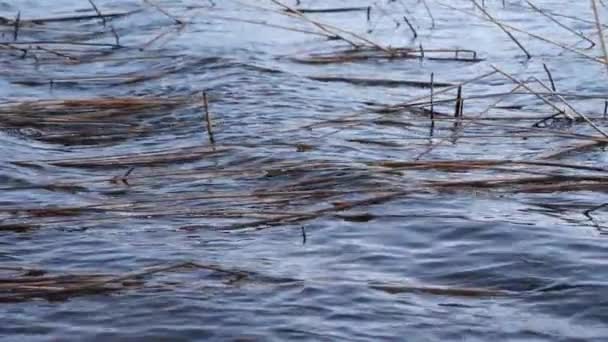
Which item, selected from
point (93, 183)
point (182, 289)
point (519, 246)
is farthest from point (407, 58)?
point (182, 289)

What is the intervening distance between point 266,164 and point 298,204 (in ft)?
2.22

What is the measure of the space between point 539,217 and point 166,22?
6.19m

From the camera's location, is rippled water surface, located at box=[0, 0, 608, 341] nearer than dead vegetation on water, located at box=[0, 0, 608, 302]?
Yes

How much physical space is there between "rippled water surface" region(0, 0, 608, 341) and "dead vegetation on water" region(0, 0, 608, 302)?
1 centimetres

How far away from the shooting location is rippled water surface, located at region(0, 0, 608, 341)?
3574 mm

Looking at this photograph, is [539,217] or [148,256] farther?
[539,217]

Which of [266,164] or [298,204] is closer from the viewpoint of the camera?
[298,204]

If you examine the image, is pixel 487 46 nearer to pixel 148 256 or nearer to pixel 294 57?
pixel 294 57

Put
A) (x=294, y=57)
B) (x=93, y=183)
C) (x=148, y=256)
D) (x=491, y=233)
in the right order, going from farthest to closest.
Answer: (x=294, y=57), (x=93, y=183), (x=491, y=233), (x=148, y=256)

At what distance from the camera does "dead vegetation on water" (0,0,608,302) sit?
4.43 m

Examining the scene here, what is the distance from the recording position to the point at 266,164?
5273 millimetres

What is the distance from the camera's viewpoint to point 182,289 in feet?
12.1

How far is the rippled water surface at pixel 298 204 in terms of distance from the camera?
3574 mm

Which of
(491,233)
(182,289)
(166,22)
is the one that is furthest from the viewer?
(166,22)
